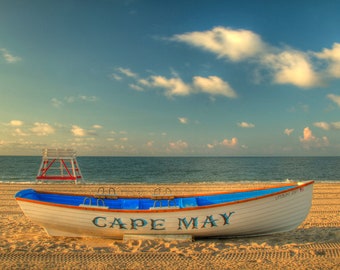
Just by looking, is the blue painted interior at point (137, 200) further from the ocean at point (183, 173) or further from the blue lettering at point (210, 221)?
the ocean at point (183, 173)

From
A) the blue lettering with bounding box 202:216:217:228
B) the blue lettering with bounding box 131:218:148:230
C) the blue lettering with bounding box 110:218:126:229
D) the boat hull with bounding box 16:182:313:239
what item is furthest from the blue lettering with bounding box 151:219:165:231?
the blue lettering with bounding box 202:216:217:228

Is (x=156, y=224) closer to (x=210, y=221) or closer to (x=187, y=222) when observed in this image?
(x=187, y=222)

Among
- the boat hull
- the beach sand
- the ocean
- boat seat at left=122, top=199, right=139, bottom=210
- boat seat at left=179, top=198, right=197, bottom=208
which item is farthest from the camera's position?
the ocean

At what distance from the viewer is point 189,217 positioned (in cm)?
837

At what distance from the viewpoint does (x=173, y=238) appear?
858 cm

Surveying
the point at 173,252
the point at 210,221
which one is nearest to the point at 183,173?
the point at 210,221

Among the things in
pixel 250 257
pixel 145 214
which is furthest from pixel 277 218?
pixel 145 214

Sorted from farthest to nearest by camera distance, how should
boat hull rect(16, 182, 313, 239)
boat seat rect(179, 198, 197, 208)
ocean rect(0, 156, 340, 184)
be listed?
1. ocean rect(0, 156, 340, 184)
2. boat seat rect(179, 198, 197, 208)
3. boat hull rect(16, 182, 313, 239)

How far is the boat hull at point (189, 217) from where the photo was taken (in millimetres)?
8344

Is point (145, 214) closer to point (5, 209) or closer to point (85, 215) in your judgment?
point (85, 215)

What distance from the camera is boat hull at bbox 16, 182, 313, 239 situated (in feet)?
27.4

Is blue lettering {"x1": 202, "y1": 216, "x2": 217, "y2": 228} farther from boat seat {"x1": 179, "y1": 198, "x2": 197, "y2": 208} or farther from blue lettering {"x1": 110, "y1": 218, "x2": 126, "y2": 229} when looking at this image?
blue lettering {"x1": 110, "y1": 218, "x2": 126, "y2": 229}

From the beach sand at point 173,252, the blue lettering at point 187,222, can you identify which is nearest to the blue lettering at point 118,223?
the beach sand at point 173,252

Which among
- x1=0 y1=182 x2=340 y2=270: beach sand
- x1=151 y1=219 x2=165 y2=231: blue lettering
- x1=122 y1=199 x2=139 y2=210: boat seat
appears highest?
x1=122 y1=199 x2=139 y2=210: boat seat
